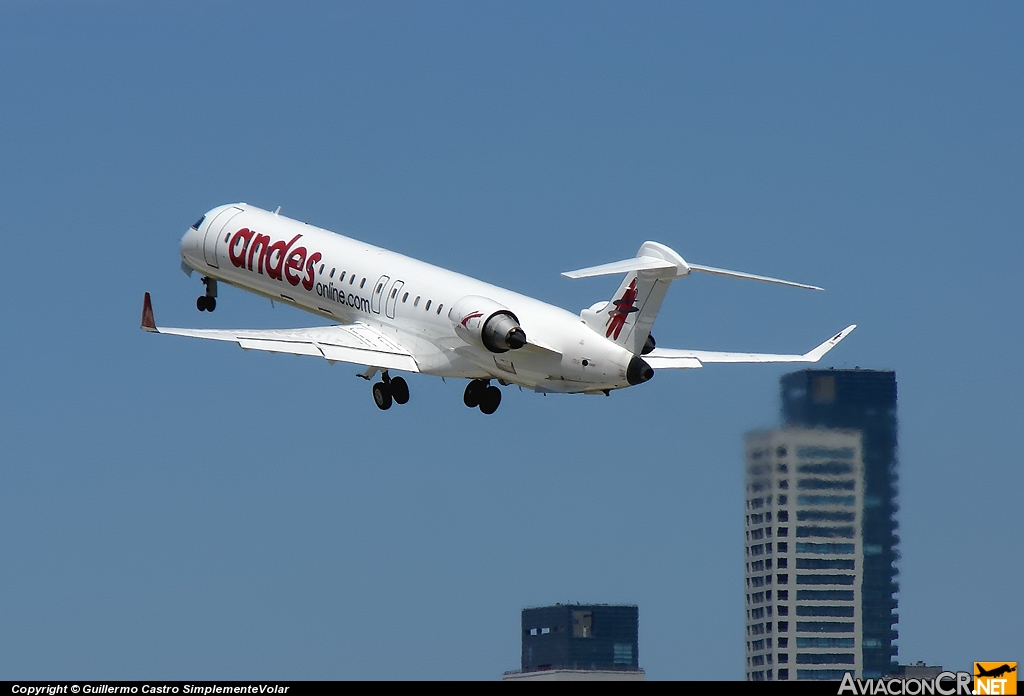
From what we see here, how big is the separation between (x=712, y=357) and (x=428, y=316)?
→ 8.57m

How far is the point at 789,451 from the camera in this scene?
93.2 m

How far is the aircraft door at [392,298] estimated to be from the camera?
62.1 m

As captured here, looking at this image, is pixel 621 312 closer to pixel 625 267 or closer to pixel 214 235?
pixel 625 267

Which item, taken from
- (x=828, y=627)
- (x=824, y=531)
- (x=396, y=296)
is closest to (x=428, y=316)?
(x=396, y=296)

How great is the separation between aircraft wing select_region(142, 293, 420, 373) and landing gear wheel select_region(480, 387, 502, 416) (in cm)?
210

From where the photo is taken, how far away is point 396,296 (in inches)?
2442

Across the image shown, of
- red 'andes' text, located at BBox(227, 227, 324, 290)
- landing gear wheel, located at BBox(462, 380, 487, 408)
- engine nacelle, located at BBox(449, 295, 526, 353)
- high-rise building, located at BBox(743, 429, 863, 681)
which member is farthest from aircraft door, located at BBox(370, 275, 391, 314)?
high-rise building, located at BBox(743, 429, 863, 681)

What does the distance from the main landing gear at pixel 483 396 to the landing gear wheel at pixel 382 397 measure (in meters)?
2.70

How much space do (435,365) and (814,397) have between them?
5218 centimetres

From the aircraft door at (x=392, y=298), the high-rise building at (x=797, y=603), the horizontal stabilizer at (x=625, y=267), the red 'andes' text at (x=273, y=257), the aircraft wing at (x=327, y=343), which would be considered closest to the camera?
the horizontal stabilizer at (x=625, y=267)

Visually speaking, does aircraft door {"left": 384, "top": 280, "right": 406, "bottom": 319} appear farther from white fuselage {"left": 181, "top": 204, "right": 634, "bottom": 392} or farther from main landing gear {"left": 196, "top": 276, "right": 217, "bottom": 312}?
main landing gear {"left": 196, "top": 276, "right": 217, "bottom": 312}

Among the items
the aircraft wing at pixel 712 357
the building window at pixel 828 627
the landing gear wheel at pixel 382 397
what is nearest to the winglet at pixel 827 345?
the aircraft wing at pixel 712 357

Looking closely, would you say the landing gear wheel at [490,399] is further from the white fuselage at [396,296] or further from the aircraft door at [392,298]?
the aircraft door at [392,298]

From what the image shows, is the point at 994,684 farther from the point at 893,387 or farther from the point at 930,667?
the point at 930,667
